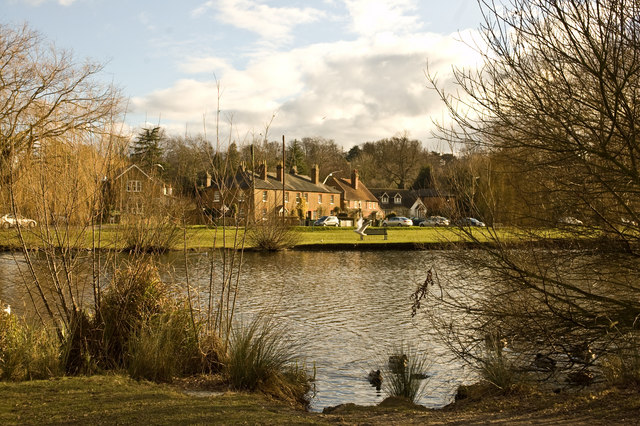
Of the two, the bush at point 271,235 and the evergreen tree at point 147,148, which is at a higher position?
the evergreen tree at point 147,148

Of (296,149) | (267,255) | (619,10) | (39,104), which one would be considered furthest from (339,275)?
(296,149)

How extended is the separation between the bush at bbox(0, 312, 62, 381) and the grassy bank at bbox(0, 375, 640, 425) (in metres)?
0.39

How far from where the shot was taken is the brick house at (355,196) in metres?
83.6

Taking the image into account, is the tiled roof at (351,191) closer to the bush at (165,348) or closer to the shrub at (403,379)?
the shrub at (403,379)

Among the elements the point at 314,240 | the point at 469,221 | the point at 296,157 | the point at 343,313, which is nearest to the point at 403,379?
the point at 469,221

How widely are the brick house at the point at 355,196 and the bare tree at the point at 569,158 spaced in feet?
241

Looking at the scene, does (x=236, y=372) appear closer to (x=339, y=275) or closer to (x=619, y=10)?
(x=619, y=10)

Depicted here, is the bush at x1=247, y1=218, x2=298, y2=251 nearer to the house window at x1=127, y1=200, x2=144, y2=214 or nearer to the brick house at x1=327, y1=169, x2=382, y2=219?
the house window at x1=127, y1=200, x2=144, y2=214

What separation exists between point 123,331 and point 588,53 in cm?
718

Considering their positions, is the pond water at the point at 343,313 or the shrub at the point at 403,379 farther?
the pond water at the point at 343,313

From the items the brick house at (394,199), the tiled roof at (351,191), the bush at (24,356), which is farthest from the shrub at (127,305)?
the brick house at (394,199)

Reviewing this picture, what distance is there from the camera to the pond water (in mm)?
9465

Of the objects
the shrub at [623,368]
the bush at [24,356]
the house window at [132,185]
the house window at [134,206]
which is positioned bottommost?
the shrub at [623,368]

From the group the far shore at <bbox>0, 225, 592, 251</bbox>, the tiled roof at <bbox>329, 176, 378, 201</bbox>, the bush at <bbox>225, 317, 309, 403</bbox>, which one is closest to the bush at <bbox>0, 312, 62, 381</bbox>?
the far shore at <bbox>0, 225, 592, 251</bbox>
